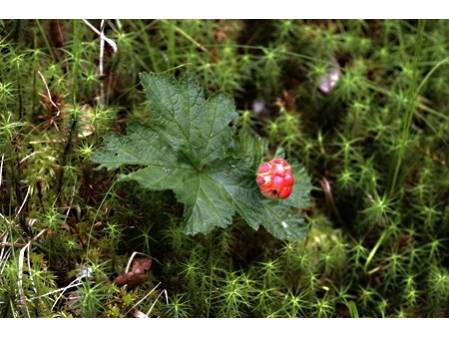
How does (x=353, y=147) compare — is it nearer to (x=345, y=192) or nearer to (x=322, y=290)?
(x=345, y=192)

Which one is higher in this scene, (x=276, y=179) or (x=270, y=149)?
(x=276, y=179)

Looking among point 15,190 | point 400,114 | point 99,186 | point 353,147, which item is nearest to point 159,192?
point 99,186

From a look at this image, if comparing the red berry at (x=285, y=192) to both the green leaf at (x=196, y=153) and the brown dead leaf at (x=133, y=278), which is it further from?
the brown dead leaf at (x=133, y=278)

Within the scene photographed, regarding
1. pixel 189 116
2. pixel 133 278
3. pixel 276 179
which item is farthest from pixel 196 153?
pixel 133 278

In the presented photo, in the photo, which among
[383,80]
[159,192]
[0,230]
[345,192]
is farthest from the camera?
[383,80]

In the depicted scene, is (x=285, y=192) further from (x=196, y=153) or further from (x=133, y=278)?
(x=133, y=278)

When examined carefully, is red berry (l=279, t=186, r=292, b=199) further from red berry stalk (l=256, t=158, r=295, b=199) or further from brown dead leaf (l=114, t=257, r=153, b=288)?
brown dead leaf (l=114, t=257, r=153, b=288)

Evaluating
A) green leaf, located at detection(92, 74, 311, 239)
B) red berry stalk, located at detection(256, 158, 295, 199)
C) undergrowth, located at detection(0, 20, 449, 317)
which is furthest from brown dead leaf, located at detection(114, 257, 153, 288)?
red berry stalk, located at detection(256, 158, 295, 199)
